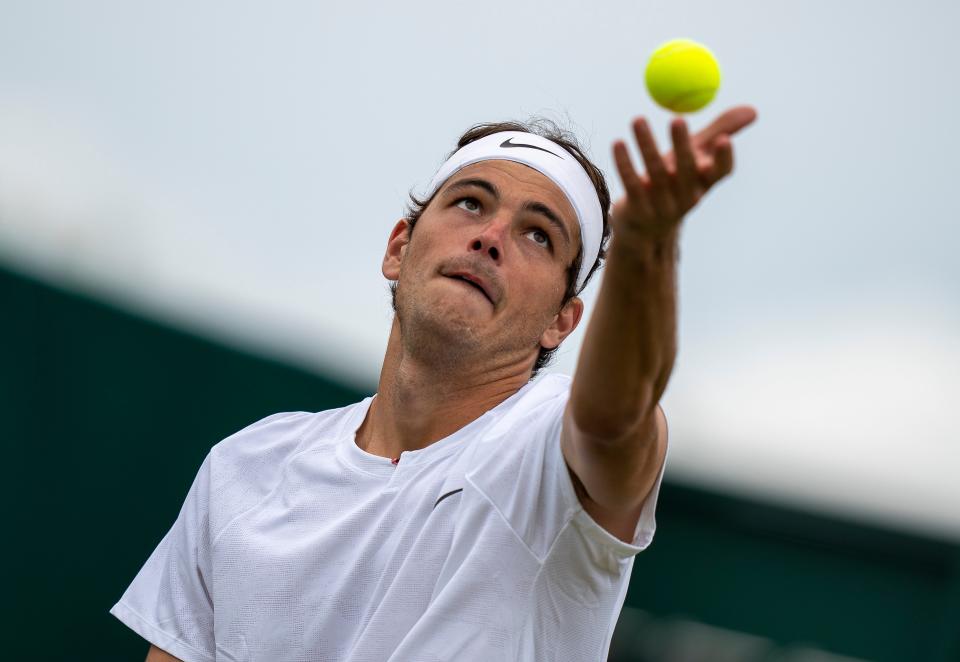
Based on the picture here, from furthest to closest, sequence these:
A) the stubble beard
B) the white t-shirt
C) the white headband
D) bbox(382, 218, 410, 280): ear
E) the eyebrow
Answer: bbox(382, 218, 410, 280): ear < the white headband < the eyebrow < the stubble beard < the white t-shirt

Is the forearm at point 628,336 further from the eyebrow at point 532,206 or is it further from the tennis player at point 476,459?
the eyebrow at point 532,206

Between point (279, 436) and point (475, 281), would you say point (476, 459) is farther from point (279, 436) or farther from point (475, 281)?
point (279, 436)

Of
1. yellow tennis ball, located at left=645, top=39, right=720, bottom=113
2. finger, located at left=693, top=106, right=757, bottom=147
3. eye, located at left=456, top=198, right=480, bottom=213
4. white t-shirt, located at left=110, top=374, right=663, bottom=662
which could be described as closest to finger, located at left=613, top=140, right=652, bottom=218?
finger, located at left=693, top=106, right=757, bottom=147

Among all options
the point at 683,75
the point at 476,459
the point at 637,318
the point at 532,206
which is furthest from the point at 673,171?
the point at 532,206

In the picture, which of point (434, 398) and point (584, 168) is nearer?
point (434, 398)

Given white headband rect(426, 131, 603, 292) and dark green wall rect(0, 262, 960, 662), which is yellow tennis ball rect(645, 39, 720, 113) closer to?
white headband rect(426, 131, 603, 292)

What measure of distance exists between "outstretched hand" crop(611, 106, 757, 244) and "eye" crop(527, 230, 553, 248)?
111 cm

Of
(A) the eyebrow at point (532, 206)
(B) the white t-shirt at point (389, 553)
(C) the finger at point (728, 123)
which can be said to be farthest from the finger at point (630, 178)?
(A) the eyebrow at point (532, 206)

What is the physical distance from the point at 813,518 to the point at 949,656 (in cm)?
86

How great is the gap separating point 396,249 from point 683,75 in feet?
4.72

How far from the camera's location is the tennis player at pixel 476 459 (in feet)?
6.98

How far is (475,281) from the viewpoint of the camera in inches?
119

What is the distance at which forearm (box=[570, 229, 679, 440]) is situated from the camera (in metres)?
2.08

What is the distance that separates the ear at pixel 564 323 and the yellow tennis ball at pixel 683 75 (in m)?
0.98
